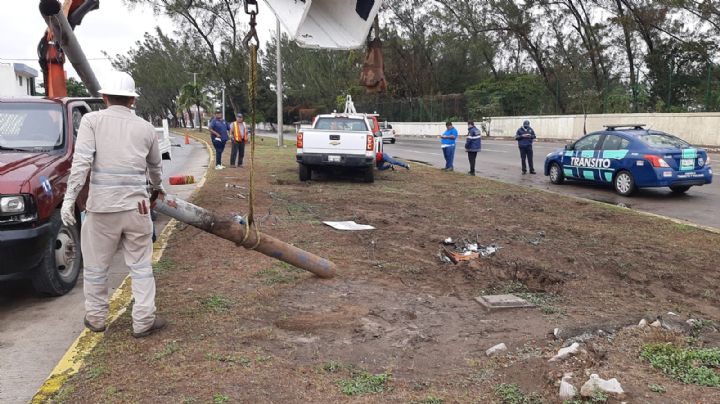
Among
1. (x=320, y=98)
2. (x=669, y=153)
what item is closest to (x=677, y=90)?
(x=669, y=153)

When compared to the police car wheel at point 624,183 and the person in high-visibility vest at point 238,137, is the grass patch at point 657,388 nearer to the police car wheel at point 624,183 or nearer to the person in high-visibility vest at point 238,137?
the police car wheel at point 624,183

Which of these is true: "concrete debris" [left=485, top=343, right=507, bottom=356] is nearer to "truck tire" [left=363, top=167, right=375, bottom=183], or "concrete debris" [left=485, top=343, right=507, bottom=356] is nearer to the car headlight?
A: the car headlight

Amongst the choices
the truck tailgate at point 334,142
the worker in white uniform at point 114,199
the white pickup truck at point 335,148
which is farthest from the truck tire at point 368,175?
the worker in white uniform at point 114,199

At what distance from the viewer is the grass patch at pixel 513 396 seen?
332cm

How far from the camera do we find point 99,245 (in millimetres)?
4152

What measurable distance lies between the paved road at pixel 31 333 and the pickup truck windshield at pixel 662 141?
35.3 ft

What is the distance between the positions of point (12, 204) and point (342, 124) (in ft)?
33.2

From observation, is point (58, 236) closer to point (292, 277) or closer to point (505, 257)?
point (292, 277)

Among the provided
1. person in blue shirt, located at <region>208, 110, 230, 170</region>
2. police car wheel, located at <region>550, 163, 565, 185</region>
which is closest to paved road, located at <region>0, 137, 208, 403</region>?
person in blue shirt, located at <region>208, 110, 230, 170</region>

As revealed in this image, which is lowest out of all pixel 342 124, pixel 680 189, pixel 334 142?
pixel 680 189

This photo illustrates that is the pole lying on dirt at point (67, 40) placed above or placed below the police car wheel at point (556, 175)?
above

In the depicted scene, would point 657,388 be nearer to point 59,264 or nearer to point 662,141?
point 59,264

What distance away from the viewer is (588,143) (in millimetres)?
13898

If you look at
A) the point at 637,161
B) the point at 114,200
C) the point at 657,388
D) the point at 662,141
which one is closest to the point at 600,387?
the point at 657,388
